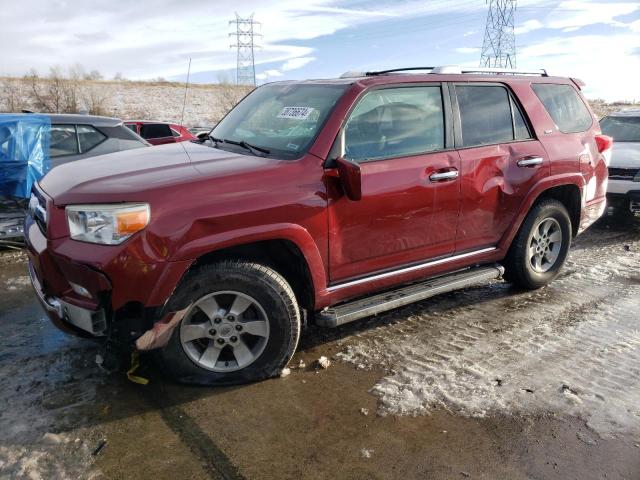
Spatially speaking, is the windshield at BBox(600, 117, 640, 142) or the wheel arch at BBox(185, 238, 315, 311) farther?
the windshield at BBox(600, 117, 640, 142)

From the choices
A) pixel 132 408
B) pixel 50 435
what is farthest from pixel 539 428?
pixel 50 435

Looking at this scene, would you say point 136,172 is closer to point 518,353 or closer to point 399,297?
point 399,297

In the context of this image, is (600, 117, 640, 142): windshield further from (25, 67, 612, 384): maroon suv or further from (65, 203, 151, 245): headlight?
(65, 203, 151, 245): headlight

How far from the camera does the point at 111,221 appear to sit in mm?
2779

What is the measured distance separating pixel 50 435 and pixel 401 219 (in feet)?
8.18

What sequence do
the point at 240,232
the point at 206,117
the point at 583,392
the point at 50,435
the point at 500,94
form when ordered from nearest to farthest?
the point at 50,435, the point at 240,232, the point at 583,392, the point at 500,94, the point at 206,117

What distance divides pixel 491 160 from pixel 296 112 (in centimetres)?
162

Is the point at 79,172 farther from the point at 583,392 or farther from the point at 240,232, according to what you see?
the point at 583,392

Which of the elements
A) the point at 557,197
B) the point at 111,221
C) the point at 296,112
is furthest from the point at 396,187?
the point at 557,197

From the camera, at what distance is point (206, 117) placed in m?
31.2

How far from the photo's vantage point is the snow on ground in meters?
3.12

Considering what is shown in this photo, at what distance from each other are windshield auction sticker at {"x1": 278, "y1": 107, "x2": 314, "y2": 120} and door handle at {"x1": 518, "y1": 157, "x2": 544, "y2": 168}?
190 cm

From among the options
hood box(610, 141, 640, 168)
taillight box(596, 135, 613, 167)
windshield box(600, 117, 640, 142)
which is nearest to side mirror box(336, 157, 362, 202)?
taillight box(596, 135, 613, 167)

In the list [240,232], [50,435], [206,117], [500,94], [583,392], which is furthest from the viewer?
[206,117]
